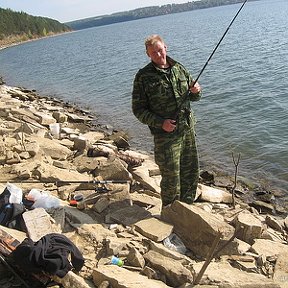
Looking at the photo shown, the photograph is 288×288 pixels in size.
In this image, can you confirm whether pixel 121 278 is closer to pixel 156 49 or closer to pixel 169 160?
pixel 169 160

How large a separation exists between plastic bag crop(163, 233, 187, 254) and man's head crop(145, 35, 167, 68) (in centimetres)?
199

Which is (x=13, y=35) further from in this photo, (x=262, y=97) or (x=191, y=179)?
(x=191, y=179)

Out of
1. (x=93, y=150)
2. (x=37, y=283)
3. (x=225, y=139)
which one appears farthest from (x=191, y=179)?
(x=225, y=139)

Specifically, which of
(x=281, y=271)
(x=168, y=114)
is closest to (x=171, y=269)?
(x=281, y=271)

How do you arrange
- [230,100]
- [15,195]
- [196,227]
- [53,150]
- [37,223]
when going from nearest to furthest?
[37,223]
[196,227]
[15,195]
[53,150]
[230,100]

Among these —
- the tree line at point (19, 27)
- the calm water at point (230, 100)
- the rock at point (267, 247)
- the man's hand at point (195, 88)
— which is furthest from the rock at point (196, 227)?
the tree line at point (19, 27)

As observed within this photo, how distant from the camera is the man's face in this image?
448cm

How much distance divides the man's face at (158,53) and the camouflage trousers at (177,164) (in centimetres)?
86

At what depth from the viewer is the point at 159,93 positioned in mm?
4684

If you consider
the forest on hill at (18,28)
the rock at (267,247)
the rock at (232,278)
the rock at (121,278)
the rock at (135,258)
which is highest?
the forest on hill at (18,28)

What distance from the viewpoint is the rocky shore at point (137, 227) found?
3.73m

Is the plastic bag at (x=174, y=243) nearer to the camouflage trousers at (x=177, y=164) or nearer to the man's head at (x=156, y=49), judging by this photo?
the camouflage trousers at (x=177, y=164)

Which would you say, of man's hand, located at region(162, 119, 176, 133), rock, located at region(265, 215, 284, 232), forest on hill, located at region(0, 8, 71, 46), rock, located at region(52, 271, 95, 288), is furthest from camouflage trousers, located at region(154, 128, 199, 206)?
forest on hill, located at region(0, 8, 71, 46)

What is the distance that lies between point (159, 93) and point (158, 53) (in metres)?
0.46
